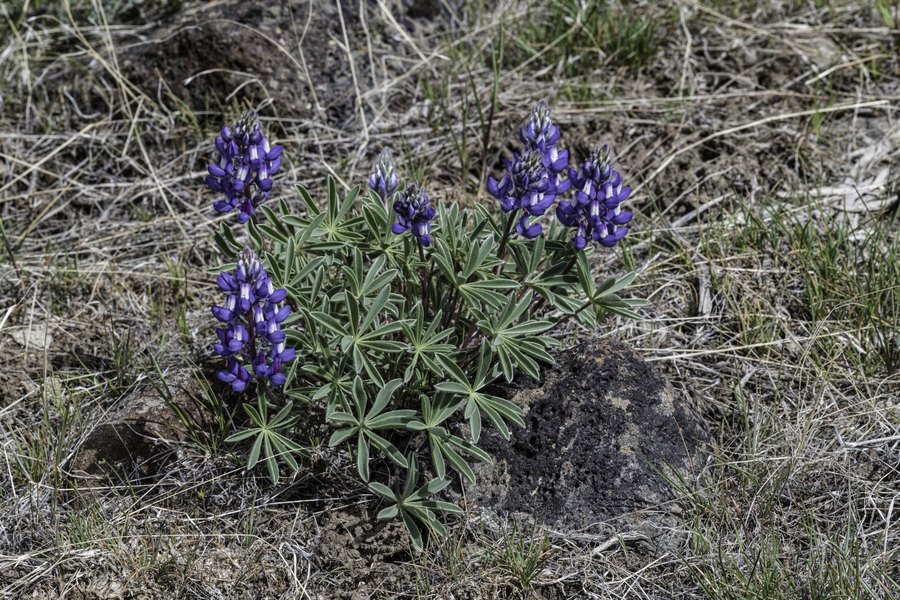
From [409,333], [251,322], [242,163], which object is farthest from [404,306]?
[242,163]

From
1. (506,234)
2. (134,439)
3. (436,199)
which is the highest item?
(506,234)

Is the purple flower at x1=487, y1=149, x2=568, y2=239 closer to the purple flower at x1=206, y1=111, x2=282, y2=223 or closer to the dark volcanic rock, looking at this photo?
the dark volcanic rock

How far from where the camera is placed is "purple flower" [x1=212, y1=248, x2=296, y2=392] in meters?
2.42

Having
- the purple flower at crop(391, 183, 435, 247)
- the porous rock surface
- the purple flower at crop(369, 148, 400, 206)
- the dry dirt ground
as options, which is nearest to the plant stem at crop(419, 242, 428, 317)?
the purple flower at crop(391, 183, 435, 247)

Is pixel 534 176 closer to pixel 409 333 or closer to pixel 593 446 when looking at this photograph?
pixel 409 333

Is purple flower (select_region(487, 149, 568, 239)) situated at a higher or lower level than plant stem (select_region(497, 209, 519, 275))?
higher

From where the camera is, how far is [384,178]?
284 cm

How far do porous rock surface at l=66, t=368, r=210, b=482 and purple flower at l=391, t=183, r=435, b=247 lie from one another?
1011mm

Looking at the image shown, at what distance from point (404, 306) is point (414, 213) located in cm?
43

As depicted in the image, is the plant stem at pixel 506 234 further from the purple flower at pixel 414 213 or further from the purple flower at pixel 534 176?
the purple flower at pixel 414 213

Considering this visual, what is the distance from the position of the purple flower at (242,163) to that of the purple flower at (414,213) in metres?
0.46

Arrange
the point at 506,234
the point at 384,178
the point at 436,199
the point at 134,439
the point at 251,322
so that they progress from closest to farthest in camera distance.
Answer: the point at 251,322 → the point at 506,234 → the point at 384,178 → the point at 134,439 → the point at 436,199

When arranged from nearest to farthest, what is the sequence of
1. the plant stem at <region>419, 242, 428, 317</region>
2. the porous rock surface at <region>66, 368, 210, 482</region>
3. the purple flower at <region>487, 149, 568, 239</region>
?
the purple flower at <region>487, 149, 568, 239</region>
the plant stem at <region>419, 242, 428, 317</region>
the porous rock surface at <region>66, 368, 210, 482</region>

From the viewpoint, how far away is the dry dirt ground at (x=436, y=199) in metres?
2.65
